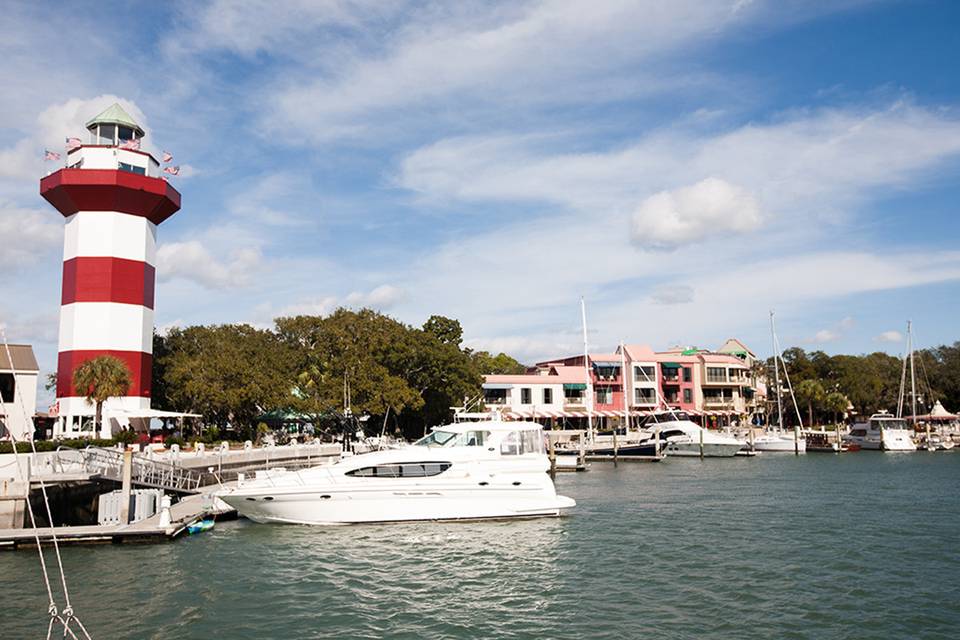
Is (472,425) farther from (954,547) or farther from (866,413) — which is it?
(866,413)

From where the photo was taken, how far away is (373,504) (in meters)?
27.5

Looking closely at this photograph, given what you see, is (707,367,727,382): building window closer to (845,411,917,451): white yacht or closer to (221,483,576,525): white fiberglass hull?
(845,411,917,451): white yacht

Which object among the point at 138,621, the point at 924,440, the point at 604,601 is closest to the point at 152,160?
the point at 138,621

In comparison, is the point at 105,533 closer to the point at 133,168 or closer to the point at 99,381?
the point at 99,381

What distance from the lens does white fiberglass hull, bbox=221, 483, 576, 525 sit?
2731 cm

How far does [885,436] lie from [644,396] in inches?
975

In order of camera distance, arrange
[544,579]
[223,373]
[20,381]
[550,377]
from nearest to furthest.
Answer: [544,579] < [20,381] < [223,373] < [550,377]

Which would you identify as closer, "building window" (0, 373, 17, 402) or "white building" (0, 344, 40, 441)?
"white building" (0, 344, 40, 441)

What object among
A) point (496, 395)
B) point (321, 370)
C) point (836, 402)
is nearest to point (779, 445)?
point (836, 402)

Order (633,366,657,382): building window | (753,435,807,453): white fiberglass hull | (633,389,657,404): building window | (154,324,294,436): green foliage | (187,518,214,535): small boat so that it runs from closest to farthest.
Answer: (187,518,214,535): small boat
(154,324,294,436): green foliage
(753,435,807,453): white fiberglass hull
(633,389,657,404): building window
(633,366,657,382): building window

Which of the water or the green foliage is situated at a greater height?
the green foliage

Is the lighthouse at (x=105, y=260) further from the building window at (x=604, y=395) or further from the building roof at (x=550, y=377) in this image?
the building window at (x=604, y=395)

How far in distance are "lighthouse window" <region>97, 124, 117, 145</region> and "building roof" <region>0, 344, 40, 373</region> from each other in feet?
49.3

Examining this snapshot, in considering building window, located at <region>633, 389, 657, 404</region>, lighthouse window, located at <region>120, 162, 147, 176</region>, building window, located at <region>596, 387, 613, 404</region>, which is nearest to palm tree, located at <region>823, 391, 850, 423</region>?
building window, located at <region>633, 389, 657, 404</region>
